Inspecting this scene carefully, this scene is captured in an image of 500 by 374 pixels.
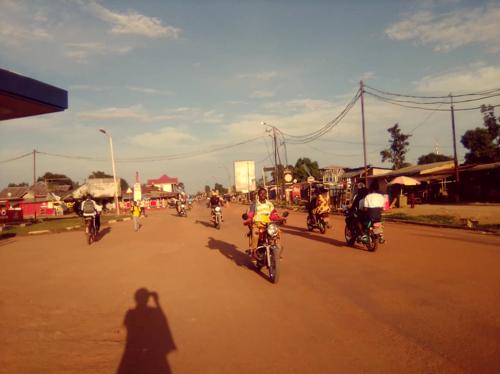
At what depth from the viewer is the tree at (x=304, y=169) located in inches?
3177

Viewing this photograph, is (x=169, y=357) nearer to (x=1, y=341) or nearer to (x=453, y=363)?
(x=1, y=341)

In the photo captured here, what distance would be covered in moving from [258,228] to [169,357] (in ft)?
15.4

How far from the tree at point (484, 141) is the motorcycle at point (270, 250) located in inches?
1745

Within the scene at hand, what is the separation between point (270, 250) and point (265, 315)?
2314 millimetres

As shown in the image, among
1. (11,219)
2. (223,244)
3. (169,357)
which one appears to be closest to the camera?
A: (169,357)

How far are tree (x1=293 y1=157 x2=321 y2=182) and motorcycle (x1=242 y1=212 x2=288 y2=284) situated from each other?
69801 millimetres

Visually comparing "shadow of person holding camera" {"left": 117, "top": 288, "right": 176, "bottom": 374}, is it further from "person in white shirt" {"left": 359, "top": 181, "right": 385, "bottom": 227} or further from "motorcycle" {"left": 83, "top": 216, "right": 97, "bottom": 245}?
"motorcycle" {"left": 83, "top": 216, "right": 97, "bottom": 245}

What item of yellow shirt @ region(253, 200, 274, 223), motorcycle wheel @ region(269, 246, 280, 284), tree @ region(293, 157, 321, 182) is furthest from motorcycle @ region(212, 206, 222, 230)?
tree @ region(293, 157, 321, 182)

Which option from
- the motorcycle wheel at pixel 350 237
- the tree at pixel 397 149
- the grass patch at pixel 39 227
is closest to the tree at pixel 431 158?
the tree at pixel 397 149

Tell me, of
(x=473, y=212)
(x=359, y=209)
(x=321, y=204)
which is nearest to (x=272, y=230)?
(x=359, y=209)

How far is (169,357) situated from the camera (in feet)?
14.2

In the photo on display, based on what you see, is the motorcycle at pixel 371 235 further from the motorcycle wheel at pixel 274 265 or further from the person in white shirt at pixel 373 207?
the motorcycle wheel at pixel 274 265

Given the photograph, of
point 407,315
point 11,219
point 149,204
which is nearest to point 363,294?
point 407,315

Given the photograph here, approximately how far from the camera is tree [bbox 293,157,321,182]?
265ft
